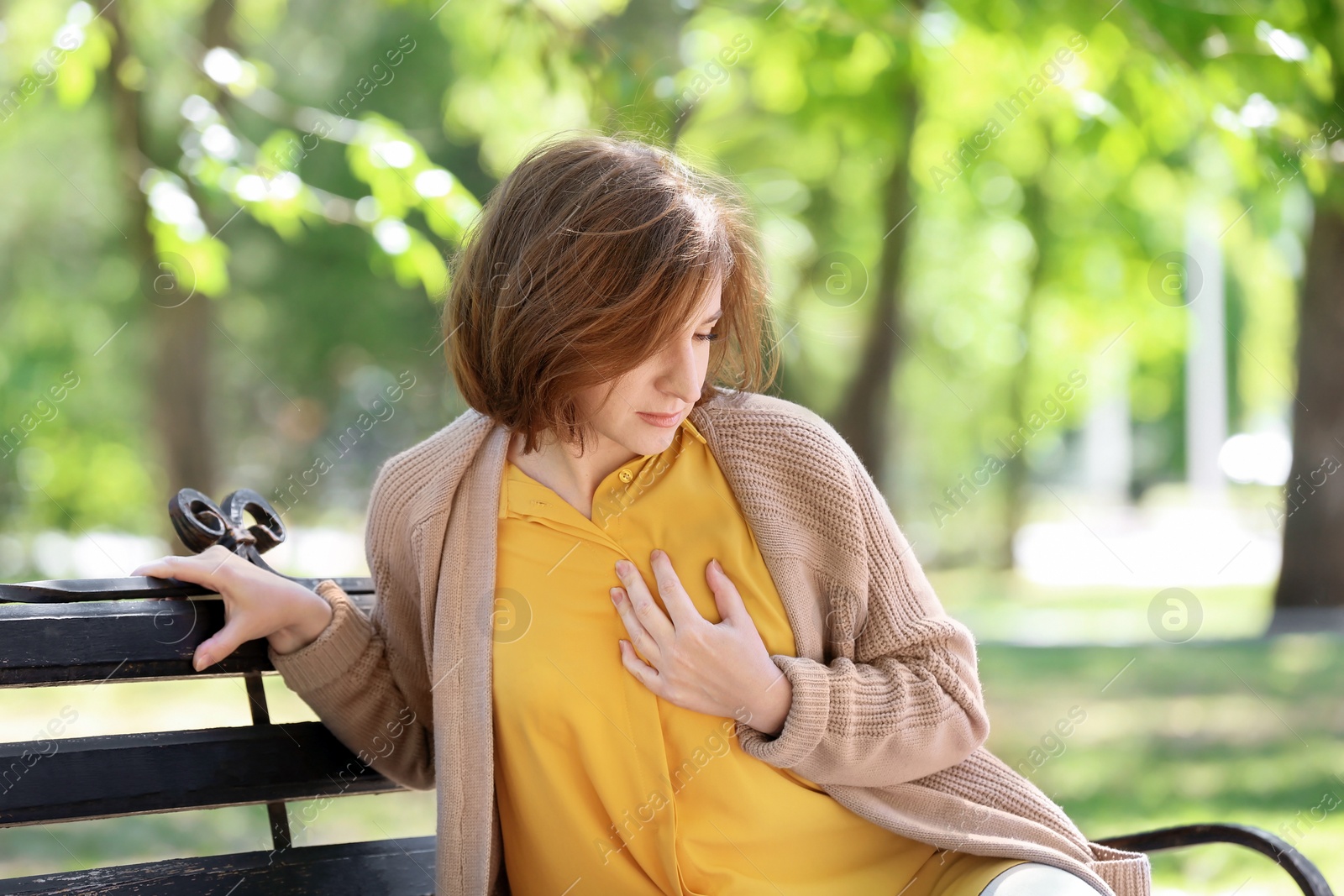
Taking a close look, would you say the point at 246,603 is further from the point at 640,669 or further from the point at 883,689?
the point at 883,689

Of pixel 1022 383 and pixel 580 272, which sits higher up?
pixel 580 272

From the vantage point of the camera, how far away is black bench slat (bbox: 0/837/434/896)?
1943mm

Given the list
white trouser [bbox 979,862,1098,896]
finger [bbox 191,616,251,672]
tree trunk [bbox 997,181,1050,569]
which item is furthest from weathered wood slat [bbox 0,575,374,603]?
tree trunk [bbox 997,181,1050,569]

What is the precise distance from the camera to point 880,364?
421 inches

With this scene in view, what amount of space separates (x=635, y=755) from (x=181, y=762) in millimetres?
761

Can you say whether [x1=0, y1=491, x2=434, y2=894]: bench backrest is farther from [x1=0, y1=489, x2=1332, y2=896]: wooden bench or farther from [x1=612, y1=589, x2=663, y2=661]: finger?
[x1=612, y1=589, x2=663, y2=661]: finger

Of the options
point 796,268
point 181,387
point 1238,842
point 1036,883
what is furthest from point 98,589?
point 181,387

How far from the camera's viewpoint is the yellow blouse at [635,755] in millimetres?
1829

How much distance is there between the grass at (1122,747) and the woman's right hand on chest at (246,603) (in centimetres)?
145

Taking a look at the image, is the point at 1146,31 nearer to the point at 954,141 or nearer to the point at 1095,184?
the point at 954,141

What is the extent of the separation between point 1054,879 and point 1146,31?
327cm

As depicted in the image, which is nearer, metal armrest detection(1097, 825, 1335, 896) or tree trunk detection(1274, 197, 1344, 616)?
metal armrest detection(1097, 825, 1335, 896)

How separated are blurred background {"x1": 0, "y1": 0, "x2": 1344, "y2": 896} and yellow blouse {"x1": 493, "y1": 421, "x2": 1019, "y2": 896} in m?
0.46

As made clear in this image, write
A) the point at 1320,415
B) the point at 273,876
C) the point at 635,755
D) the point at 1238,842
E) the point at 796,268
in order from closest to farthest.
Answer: the point at 635,755 < the point at 273,876 < the point at 1238,842 < the point at 1320,415 < the point at 796,268
